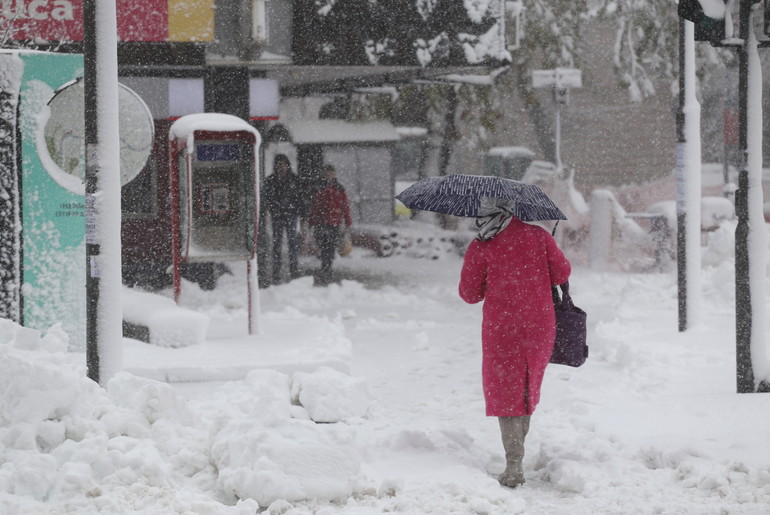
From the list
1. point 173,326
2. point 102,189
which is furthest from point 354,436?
point 173,326

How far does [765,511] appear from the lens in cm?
563

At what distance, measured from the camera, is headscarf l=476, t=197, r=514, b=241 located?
20.7 ft

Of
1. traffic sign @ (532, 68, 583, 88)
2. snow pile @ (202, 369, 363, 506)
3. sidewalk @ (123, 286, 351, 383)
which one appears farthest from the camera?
traffic sign @ (532, 68, 583, 88)

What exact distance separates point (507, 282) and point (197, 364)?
4127 mm

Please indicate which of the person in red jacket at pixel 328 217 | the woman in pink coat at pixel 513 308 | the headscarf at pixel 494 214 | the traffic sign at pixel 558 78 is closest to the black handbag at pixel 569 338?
the woman in pink coat at pixel 513 308

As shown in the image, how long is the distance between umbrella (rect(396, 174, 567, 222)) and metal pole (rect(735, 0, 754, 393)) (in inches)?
104

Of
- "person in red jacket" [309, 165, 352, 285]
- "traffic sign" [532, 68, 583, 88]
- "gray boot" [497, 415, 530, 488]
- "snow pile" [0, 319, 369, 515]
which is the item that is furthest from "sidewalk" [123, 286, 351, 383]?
"traffic sign" [532, 68, 583, 88]

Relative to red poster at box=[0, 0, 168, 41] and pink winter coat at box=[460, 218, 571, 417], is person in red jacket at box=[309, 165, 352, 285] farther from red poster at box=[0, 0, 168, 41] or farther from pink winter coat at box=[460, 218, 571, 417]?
pink winter coat at box=[460, 218, 571, 417]

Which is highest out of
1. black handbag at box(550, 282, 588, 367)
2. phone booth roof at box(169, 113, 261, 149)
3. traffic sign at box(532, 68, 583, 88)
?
traffic sign at box(532, 68, 583, 88)

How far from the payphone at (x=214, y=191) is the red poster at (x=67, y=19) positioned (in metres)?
4.57

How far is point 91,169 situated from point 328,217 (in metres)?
11.4

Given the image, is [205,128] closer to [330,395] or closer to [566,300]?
[330,395]

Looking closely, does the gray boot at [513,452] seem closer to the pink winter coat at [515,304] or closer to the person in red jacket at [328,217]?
the pink winter coat at [515,304]

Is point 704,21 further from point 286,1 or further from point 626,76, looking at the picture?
point 626,76
